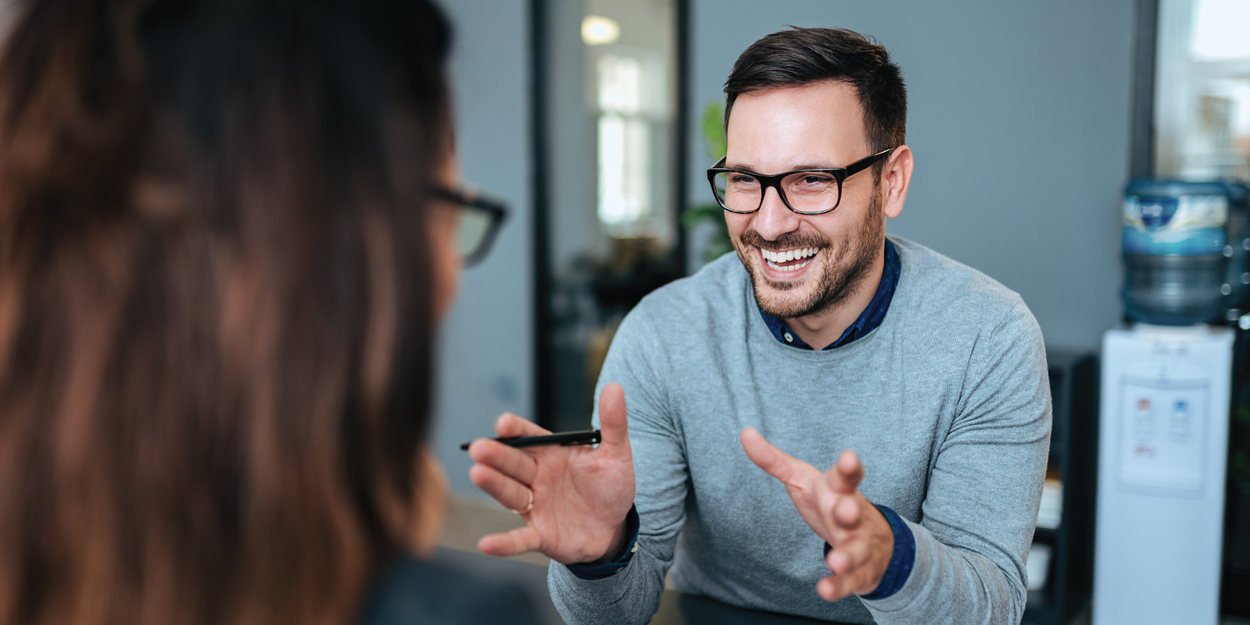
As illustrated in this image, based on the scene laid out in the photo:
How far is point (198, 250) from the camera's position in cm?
51

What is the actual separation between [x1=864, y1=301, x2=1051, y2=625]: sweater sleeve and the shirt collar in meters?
0.16

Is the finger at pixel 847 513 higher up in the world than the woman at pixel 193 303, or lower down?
lower down

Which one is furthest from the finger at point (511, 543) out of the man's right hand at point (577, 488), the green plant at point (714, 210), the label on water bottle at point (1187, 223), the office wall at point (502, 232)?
the office wall at point (502, 232)

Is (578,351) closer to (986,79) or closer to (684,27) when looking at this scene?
(684,27)

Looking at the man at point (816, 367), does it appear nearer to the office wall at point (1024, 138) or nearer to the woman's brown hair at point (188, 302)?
the woman's brown hair at point (188, 302)

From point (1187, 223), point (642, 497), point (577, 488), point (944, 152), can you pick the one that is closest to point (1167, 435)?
point (1187, 223)

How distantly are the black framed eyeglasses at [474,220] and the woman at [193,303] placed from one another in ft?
0.24

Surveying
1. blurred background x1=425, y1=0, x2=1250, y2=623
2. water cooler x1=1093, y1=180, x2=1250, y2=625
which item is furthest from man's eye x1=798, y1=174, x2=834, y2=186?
water cooler x1=1093, y1=180, x2=1250, y2=625

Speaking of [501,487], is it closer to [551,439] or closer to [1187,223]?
[551,439]

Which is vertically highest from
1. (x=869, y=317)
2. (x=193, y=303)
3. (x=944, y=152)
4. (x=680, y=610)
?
(x=944, y=152)

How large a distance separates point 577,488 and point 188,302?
681mm

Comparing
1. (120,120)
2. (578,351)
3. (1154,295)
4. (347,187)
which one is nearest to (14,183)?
(120,120)

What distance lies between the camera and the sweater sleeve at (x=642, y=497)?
115 cm

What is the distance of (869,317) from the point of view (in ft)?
4.78
